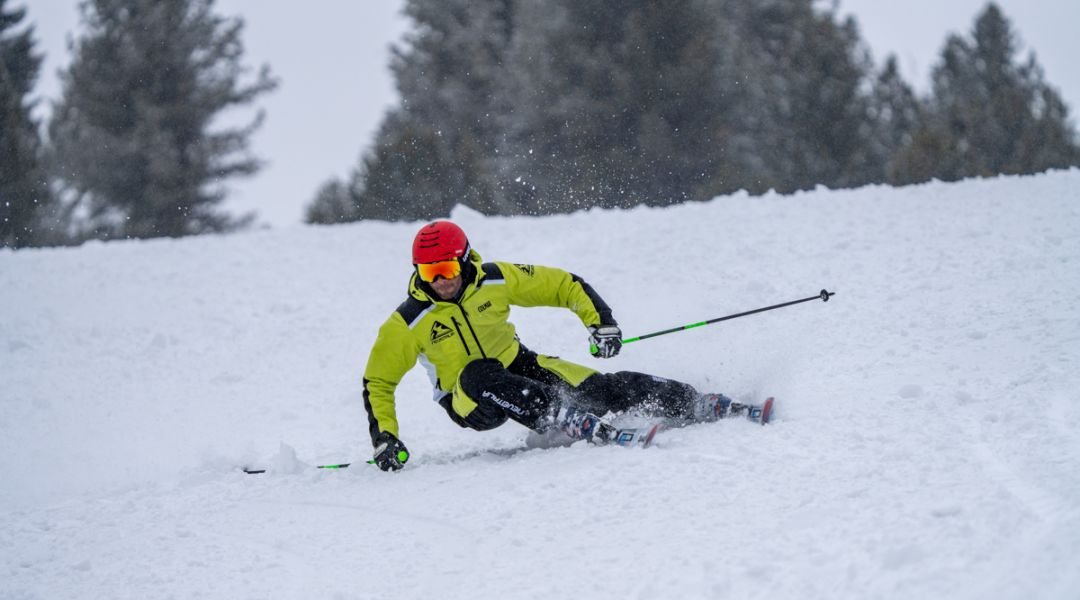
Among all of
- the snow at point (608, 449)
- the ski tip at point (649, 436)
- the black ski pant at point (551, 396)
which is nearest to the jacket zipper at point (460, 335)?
the black ski pant at point (551, 396)

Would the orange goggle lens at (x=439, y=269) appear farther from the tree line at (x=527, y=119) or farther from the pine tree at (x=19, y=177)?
the pine tree at (x=19, y=177)

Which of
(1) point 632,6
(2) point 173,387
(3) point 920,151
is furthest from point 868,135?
(2) point 173,387

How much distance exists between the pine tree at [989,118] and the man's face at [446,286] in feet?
59.4

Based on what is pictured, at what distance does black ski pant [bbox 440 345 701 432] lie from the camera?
525 cm

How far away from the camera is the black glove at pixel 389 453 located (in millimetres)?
5308

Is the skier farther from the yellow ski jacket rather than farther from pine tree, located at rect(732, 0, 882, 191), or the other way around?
pine tree, located at rect(732, 0, 882, 191)

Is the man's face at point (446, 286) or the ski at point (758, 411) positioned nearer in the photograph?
the ski at point (758, 411)

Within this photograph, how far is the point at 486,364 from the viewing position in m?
5.43

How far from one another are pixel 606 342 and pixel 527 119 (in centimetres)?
1654

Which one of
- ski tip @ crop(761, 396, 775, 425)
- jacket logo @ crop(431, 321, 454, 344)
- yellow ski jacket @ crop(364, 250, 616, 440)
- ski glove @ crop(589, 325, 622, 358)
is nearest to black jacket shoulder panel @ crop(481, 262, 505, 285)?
yellow ski jacket @ crop(364, 250, 616, 440)

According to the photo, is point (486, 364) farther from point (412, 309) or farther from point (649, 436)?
point (649, 436)

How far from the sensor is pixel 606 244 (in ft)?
34.7

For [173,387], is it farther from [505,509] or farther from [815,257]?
[815,257]

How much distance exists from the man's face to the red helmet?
12 centimetres
